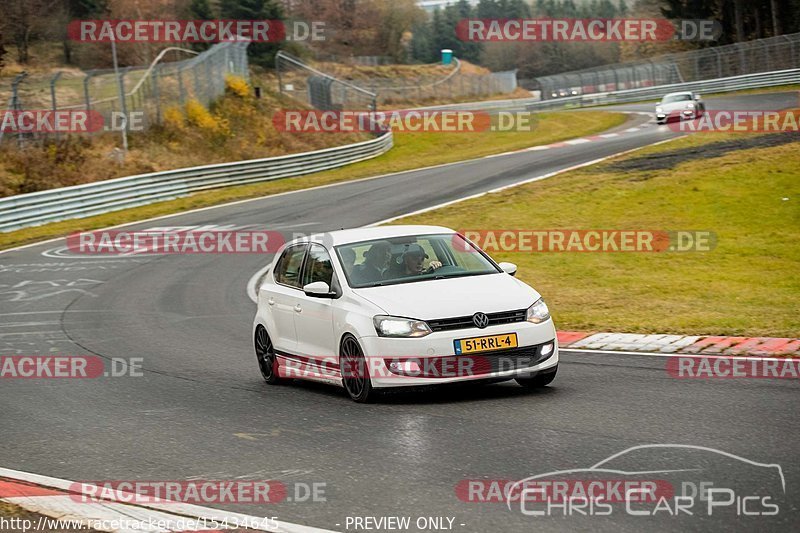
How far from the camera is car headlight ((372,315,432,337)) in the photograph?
9.27 meters

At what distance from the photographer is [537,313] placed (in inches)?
379

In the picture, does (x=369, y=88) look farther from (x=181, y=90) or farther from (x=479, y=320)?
(x=479, y=320)

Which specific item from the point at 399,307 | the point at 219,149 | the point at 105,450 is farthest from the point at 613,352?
the point at 219,149

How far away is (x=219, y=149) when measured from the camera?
1799 inches

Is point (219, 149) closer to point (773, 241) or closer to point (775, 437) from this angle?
point (773, 241)

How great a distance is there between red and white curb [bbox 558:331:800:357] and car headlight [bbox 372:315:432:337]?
3492 mm

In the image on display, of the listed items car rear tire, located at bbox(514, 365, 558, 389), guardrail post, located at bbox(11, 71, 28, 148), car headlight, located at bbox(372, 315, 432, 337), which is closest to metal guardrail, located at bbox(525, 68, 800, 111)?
guardrail post, located at bbox(11, 71, 28, 148)

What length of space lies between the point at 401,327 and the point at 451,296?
56 centimetres

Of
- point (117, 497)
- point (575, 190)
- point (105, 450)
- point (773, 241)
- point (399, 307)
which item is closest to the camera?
point (117, 497)

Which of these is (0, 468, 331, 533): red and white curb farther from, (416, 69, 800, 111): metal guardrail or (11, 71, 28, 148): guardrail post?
(416, 69, 800, 111): metal guardrail

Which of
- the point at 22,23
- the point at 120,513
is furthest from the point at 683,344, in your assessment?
the point at 22,23

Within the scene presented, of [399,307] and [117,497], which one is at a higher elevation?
[399,307]

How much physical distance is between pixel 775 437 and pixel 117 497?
4.28 metres

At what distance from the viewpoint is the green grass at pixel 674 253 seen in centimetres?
1438
